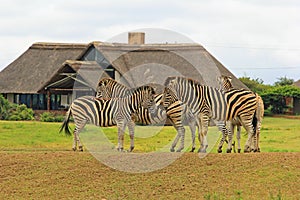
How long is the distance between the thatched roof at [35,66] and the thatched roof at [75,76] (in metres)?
2.09

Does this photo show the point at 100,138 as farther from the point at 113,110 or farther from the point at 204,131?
the point at 204,131

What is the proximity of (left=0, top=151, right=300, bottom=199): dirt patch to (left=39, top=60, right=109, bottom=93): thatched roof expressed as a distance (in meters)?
24.1

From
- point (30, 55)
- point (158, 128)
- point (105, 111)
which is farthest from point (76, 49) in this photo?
point (105, 111)

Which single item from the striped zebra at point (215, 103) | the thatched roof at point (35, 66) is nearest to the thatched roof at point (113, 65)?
the thatched roof at point (35, 66)

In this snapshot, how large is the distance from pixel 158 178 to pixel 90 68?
28.0 meters

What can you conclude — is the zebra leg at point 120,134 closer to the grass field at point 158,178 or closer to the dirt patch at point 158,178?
the grass field at point 158,178

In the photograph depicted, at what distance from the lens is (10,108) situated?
4159 cm

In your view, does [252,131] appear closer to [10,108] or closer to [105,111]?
[105,111]

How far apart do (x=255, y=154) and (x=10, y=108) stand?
1058 inches

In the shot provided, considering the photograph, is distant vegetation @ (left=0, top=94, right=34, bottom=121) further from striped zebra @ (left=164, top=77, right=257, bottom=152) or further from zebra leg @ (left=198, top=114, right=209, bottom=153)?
zebra leg @ (left=198, top=114, right=209, bottom=153)

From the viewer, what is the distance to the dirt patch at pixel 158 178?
1464 centimetres

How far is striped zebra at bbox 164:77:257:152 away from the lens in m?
18.6

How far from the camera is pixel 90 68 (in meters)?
42.9

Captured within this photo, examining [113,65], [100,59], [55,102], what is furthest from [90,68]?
[55,102]
